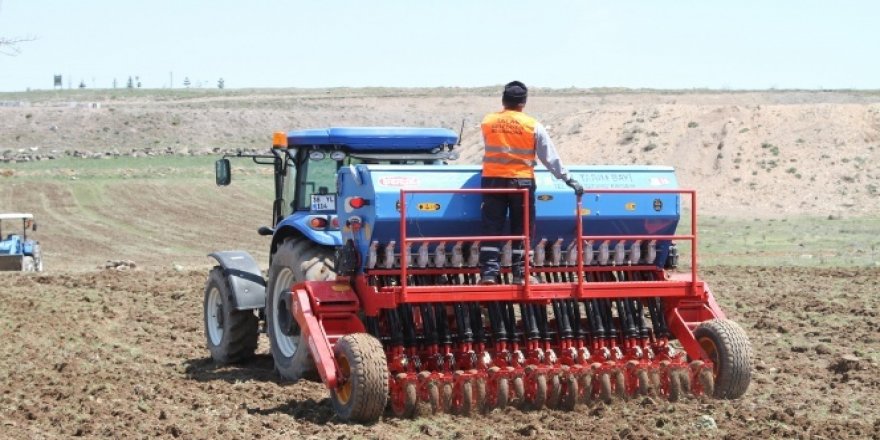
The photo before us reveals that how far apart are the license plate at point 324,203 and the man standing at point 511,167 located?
2341mm

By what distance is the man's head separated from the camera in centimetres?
1090

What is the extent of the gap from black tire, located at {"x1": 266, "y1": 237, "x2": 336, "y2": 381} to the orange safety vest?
176 cm

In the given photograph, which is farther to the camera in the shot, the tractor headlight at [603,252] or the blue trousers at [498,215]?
the tractor headlight at [603,252]

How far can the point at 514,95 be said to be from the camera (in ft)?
35.8

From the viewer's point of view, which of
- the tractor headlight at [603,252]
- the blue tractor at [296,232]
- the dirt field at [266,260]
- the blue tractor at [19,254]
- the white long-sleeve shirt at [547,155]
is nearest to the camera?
the dirt field at [266,260]

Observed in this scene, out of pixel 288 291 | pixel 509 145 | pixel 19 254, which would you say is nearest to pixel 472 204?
pixel 509 145

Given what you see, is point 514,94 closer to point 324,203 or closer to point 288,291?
point 288,291

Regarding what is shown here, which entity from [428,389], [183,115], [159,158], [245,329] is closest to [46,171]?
[159,158]

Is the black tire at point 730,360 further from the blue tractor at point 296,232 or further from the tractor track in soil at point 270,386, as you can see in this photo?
the blue tractor at point 296,232

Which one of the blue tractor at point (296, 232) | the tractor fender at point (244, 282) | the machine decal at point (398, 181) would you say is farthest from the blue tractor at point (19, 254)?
the machine decal at point (398, 181)

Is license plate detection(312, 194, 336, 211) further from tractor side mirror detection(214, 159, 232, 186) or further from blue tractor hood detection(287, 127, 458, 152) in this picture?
tractor side mirror detection(214, 159, 232, 186)

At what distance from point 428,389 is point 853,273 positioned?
13.4m

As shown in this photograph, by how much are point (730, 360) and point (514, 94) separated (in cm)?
273

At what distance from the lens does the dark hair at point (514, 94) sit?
35.8 ft
